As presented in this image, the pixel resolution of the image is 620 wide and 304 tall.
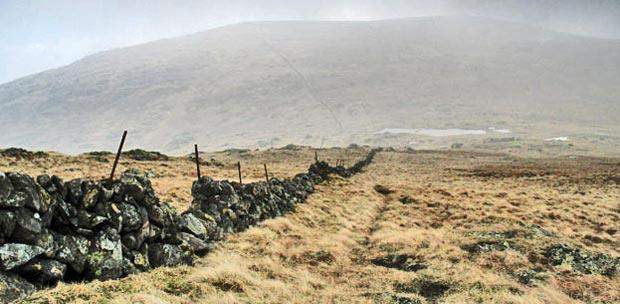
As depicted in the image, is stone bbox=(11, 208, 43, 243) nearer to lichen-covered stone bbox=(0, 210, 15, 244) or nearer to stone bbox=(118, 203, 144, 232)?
lichen-covered stone bbox=(0, 210, 15, 244)

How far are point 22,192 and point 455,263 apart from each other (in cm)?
1158

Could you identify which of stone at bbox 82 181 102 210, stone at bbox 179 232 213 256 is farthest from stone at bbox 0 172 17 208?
stone at bbox 179 232 213 256

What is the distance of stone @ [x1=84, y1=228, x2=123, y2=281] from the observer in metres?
7.93

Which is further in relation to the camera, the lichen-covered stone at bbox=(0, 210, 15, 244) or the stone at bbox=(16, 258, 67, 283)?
the stone at bbox=(16, 258, 67, 283)

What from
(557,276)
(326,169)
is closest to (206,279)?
(557,276)

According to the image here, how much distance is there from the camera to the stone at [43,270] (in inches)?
269

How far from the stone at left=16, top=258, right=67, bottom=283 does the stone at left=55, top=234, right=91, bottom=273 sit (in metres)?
0.16

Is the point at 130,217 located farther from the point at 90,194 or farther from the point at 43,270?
the point at 43,270

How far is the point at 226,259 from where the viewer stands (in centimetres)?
1079

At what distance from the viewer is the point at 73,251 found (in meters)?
7.72

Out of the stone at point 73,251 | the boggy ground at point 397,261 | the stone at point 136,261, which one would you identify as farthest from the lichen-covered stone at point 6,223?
the stone at point 136,261

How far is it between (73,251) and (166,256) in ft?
8.10

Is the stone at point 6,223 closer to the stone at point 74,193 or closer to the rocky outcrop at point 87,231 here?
the rocky outcrop at point 87,231

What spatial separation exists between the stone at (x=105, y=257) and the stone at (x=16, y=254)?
3.82 feet
